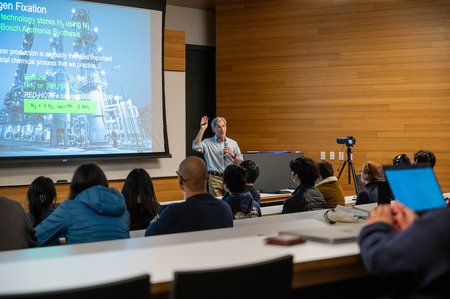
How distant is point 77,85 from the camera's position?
6887 mm

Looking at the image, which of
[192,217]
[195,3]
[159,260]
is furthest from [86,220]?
[195,3]

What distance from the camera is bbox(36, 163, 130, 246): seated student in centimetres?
316

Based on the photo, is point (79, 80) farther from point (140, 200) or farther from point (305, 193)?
point (305, 193)

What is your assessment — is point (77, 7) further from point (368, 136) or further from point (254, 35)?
point (368, 136)

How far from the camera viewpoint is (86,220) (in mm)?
3180

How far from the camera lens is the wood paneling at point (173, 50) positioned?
25.6ft

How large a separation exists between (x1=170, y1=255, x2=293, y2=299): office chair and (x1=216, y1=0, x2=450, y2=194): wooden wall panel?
6822 mm

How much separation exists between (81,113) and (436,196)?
16.4ft

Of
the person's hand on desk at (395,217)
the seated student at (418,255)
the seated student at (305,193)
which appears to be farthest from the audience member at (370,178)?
the seated student at (418,255)

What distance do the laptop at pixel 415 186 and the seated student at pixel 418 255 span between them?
2.48 feet

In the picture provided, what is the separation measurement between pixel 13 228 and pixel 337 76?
637cm

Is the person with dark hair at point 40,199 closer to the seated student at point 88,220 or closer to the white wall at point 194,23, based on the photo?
the seated student at point 88,220

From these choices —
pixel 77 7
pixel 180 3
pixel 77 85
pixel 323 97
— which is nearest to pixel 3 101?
pixel 77 85

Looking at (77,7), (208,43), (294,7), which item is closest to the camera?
(77,7)
